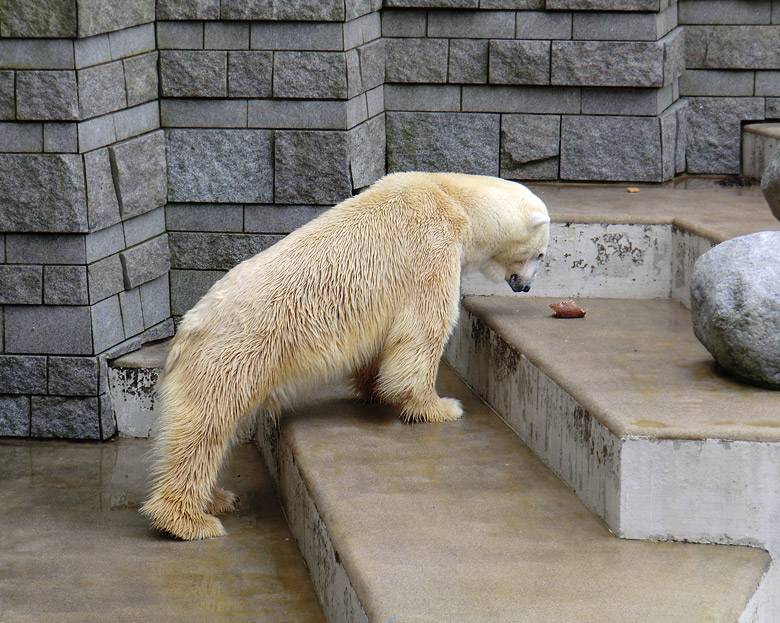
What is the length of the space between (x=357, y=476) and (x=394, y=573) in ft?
2.24

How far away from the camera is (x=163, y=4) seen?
15.4 ft

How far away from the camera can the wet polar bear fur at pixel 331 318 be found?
3.56m

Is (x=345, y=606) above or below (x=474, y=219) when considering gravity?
below

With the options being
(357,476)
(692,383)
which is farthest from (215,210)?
(692,383)

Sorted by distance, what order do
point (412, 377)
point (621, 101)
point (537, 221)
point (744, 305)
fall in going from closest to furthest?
1. point (744, 305)
2. point (412, 377)
3. point (537, 221)
4. point (621, 101)

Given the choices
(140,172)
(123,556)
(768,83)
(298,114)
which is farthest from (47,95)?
(768,83)

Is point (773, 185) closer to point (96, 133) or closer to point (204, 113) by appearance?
point (204, 113)

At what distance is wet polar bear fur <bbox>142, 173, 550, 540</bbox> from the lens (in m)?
3.56

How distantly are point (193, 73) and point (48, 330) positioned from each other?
1.35m

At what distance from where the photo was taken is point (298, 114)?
15.7 ft

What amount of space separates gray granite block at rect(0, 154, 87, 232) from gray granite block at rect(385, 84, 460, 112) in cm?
189

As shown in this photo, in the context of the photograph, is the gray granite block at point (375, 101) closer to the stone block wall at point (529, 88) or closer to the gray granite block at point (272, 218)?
the stone block wall at point (529, 88)


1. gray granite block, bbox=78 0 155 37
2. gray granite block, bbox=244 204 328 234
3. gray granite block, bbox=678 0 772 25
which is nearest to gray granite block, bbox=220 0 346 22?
gray granite block, bbox=78 0 155 37

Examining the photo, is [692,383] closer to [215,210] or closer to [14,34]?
[215,210]
